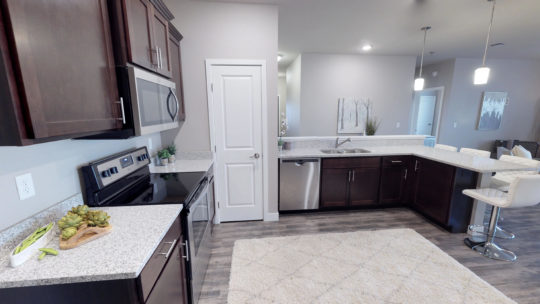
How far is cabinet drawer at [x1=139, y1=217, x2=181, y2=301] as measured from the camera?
888 millimetres

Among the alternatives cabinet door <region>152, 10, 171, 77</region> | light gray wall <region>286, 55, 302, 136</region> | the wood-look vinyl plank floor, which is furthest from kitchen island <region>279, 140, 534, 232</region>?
light gray wall <region>286, 55, 302, 136</region>

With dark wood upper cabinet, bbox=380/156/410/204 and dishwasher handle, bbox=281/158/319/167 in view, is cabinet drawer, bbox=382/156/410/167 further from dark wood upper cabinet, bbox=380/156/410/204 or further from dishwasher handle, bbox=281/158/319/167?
dishwasher handle, bbox=281/158/319/167

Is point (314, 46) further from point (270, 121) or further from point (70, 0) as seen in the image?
point (70, 0)

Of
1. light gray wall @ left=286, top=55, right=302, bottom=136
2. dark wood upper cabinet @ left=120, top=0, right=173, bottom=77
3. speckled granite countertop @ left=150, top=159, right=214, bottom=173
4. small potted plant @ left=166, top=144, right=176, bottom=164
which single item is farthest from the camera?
light gray wall @ left=286, top=55, right=302, bottom=136

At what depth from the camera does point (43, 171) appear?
1119 mm

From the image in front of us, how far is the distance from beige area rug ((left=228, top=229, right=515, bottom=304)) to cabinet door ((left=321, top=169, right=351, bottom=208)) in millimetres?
667

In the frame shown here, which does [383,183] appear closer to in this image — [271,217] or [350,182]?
[350,182]

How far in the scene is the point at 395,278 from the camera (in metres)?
1.92

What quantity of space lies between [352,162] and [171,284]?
2646mm

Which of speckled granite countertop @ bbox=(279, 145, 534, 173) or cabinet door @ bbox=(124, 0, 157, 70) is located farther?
speckled granite countertop @ bbox=(279, 145, 534, 173)

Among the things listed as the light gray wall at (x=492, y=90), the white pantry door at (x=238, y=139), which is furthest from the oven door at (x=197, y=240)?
the light gray wall at (x=492, y=90)

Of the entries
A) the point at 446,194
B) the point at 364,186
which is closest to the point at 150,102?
the point at 364,186

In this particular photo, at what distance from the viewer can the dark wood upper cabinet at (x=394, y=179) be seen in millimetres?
3211

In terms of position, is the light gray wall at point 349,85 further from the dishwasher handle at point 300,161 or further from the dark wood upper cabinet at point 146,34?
the dark wood upper cabinet at point 146,34
